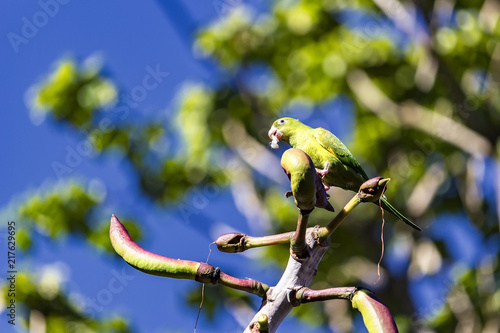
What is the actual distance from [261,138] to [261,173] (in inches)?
27.3

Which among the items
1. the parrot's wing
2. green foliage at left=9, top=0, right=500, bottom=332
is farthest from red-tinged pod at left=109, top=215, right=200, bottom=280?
green foliage at left=9, top=0, right=500, bottom=332

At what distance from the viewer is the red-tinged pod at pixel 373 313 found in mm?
1264

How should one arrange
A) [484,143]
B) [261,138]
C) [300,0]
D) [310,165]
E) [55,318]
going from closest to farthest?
[310,165], [484,143], [55,318], [261,138], [300,0]

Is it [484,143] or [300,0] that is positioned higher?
[300,0]

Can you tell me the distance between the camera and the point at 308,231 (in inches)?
58.2

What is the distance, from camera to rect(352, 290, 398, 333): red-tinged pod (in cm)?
126

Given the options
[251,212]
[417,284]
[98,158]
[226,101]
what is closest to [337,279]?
[417,284]

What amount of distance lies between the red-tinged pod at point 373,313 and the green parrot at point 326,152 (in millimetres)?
951

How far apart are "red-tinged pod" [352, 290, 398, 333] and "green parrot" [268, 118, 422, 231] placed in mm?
951

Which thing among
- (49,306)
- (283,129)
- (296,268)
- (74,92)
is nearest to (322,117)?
(74,92)

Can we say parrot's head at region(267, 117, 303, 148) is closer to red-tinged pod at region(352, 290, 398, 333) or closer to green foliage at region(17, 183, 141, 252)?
red-tinged pod at region(352, 290, 398, 333)

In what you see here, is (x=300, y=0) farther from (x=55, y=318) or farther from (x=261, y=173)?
(x=55, y=318)

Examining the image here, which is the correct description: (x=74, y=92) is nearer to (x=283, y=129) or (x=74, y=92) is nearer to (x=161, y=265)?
(x=283, y=129)

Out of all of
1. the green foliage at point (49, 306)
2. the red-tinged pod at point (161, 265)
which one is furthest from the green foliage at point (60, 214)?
the red-tinged pod at point (161, 265)
